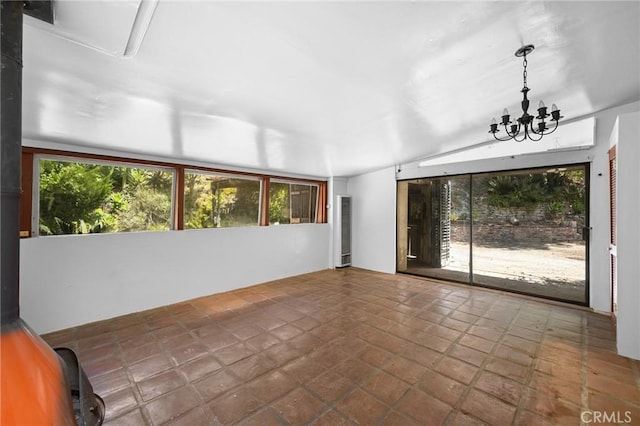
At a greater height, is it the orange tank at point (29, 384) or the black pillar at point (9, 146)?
the black pillar at point (9, 146)

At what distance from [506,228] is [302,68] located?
513cm

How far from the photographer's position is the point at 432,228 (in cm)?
590

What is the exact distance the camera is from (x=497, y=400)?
1814 mm

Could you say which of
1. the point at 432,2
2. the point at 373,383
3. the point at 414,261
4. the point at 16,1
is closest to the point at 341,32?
the point at 432,2

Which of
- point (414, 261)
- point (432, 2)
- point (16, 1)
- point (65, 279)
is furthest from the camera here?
point (414, 261)

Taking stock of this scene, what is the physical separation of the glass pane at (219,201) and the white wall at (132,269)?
0.24m

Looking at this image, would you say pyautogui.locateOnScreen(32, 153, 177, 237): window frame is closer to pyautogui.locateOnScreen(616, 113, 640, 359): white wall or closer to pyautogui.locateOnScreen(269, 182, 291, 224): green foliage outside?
pyautogui.locateOnScreen(269, 182, 291, 224): green foliage outside

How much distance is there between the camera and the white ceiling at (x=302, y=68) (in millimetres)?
1365

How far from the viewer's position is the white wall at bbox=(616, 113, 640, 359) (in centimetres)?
237

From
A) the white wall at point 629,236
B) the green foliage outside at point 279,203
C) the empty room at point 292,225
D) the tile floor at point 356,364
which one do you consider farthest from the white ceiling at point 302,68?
the tile floor at point 356,364

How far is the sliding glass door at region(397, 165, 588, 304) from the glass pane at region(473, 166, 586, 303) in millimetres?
12

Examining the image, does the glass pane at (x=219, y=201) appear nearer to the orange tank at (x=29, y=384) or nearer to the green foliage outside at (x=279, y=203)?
the green foliage outside at (x=279, y=203)

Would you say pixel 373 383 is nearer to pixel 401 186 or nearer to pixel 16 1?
pixel 16 1

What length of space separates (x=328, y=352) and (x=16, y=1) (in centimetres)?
288
